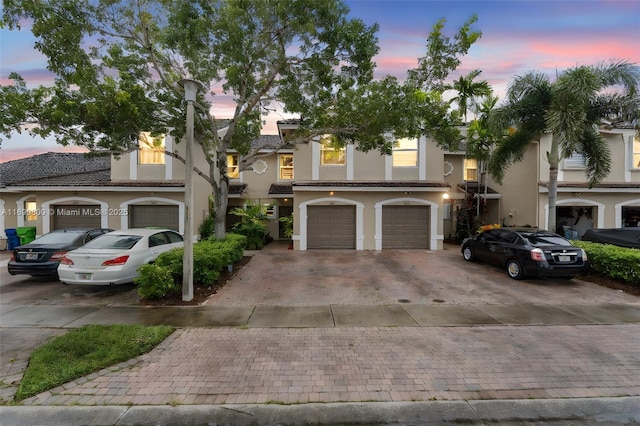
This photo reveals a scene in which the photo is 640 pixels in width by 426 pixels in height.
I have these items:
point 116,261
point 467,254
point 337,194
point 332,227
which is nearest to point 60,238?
point 116,261

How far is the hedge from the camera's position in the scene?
7102mm

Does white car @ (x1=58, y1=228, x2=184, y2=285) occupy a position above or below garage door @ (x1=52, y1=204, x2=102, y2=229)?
below

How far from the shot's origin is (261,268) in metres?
11.2

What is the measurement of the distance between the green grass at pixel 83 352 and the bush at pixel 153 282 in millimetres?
1555

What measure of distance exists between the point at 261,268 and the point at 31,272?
21.2 ft

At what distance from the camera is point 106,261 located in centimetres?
755

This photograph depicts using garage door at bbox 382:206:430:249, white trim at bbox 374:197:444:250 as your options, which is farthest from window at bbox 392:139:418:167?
garage door at bbox 382:206:430:249

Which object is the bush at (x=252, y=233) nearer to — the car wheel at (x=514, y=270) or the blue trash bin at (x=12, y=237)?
the blue trash bin at (x=12, y=237)

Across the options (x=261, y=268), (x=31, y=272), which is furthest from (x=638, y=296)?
(x=31, y=272)

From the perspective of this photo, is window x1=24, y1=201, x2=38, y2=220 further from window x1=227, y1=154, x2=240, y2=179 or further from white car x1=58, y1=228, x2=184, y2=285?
white car x1=58, y1=228, x2=184, y2=285

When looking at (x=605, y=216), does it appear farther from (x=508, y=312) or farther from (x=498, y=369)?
(x=498, y=369)

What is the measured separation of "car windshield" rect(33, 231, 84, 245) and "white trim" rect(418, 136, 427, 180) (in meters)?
14.1

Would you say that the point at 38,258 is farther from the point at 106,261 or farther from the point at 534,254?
the point at 534,254

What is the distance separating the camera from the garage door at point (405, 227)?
15695 mm
